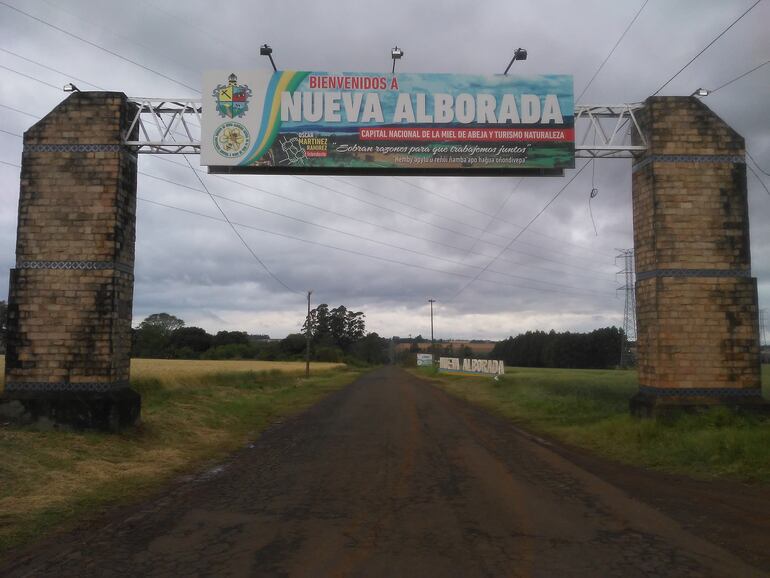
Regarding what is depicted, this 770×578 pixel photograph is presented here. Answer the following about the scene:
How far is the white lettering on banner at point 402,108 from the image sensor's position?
13828 millimetres

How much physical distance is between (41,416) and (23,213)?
4.16m

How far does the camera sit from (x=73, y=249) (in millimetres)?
12703

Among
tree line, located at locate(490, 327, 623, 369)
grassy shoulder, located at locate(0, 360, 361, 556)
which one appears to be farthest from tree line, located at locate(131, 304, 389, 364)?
grassy shoulder, located at locate(0, 360, 361, 556)

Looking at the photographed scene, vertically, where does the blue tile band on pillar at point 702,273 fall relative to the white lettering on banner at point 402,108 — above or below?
below

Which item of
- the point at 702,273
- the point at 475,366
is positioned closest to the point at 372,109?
the point at 702,273

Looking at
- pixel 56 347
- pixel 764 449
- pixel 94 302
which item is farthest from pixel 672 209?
pixel 56 347

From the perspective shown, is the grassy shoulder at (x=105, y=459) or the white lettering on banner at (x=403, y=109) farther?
the white lettering on banner at (x=403, y=109)

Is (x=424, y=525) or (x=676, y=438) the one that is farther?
(x=676, y=438)

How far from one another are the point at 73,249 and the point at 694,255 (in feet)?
42.7

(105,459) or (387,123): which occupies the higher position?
(387,123)

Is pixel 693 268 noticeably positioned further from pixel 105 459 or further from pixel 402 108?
pixel 105 459

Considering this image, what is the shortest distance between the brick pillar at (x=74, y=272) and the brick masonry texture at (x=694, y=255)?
11.3 meters

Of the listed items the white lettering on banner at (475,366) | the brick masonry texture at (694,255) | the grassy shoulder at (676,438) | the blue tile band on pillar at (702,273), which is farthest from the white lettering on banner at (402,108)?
the white lettering on banner at (475,366)

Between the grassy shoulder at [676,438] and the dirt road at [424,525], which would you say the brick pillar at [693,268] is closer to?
the grassy shoulder at [676,438]
